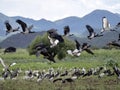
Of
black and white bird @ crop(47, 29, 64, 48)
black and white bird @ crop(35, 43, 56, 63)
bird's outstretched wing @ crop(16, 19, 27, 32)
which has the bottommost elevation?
black and white bird @ crop(35, 43, 56, 63)

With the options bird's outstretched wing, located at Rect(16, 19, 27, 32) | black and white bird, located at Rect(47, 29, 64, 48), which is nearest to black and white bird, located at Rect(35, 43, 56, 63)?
black and white bird, located at Rect(47, 29, 64, 48)

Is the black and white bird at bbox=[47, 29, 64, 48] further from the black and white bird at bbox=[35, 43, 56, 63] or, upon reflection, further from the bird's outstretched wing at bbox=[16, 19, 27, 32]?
the bird's outstretched wing at bbox=[16, 19, 27, 32]

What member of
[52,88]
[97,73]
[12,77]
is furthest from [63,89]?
[97,73]

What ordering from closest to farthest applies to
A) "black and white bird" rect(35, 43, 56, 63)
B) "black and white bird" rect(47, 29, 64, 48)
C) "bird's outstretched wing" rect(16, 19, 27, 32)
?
"black and white bird" rect(47, 29, 64, 48)
"black and white bird" rect(35, 43, 56, 63)
"bird's outstretched wing" rect(16, 19, 27, 32)

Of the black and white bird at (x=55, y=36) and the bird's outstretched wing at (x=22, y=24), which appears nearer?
the black and white bird at (x=55, y=36)

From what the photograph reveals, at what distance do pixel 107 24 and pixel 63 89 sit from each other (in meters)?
15.6

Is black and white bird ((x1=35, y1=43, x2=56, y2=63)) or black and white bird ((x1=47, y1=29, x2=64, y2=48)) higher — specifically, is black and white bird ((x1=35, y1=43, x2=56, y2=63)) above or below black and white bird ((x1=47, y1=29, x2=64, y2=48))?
below

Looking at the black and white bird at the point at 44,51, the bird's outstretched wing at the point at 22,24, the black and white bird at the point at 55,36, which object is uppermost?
the bird's outstretched wing at the point at 22,24

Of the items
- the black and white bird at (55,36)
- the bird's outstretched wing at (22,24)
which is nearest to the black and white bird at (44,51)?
the black and white bird at (55,36)

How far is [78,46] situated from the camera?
7957 millimetres

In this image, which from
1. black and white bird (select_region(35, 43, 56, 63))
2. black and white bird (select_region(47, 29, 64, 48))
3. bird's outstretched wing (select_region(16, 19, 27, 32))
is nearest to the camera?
black and white bird (select_region(47, 29, 64, 48))

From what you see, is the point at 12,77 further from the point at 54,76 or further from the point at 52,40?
the point at 52,40

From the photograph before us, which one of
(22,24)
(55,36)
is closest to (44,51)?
(55,36)

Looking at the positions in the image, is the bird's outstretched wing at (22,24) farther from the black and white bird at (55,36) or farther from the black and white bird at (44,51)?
the black and white bird at (55,36)
